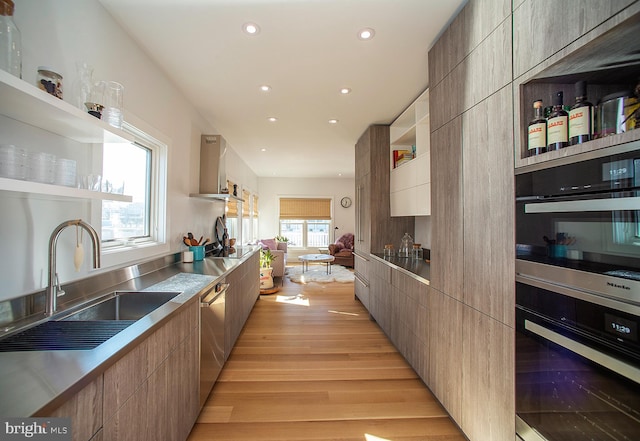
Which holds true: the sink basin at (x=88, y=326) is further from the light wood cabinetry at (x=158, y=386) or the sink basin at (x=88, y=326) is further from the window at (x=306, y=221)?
the window at (x=306, y=221)

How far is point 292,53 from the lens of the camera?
2057mm

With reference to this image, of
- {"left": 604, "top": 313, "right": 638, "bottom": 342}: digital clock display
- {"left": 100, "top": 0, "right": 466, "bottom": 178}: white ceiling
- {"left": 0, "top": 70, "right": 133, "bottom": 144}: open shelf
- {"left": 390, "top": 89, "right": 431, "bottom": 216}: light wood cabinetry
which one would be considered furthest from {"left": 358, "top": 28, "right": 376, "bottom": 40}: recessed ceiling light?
{"left": 604, "top": 313, "right": 638, "bottom": 342}: digital clock display

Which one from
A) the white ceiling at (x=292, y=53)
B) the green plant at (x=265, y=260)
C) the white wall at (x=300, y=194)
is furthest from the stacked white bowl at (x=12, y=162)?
the white wall at (x=300, y=194)

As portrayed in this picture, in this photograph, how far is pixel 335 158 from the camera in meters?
5.74

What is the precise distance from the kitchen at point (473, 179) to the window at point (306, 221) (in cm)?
643

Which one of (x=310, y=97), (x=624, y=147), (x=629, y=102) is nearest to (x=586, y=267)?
(x=624, y=147)

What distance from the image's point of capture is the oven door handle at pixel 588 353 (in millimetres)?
774

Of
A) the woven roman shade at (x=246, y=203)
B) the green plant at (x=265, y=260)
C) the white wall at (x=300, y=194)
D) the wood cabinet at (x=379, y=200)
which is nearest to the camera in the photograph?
the wood cabinet at (x=379, y=200)

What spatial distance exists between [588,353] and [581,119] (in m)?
0.83

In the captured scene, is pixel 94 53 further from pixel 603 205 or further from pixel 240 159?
pixel 240 159

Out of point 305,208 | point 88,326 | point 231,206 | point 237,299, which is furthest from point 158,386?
point 305,208

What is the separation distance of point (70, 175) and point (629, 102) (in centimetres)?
208

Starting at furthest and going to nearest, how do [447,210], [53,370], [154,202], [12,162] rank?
[154,202], [447,210], [12,162], [53,370]

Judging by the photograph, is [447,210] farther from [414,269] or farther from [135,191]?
[135,191]
